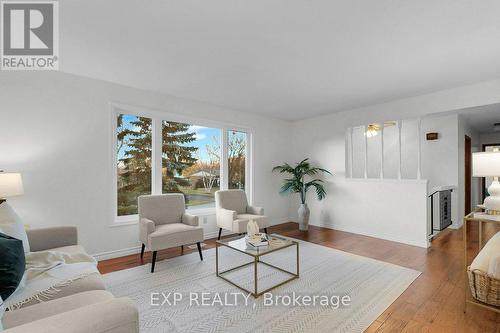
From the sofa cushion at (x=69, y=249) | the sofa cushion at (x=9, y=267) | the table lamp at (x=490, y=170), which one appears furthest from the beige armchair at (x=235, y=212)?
the table lamp at (x=490, y=170)

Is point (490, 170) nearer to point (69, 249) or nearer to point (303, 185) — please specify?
point (303, 185)

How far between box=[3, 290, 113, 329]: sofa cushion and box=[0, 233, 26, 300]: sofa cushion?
15 centimetres

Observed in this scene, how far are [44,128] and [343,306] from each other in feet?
12.5

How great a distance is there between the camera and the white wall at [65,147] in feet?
9.36

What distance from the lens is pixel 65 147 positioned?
3.14 meters

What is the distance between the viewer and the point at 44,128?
3.01m

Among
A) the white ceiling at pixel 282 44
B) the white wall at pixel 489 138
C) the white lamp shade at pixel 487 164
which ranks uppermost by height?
the white ceiling at pixel 282 44

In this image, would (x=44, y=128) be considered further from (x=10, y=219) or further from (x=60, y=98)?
(x=10, y=219)

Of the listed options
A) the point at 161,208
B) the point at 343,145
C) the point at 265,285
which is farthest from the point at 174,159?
the point at 343,145

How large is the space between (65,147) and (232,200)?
2562mm

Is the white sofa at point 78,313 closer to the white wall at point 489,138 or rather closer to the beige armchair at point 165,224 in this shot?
the beige armchair at point 165,224

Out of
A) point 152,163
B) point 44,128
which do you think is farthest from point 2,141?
point 152,163

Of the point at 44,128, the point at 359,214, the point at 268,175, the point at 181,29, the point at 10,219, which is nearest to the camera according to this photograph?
the point at 10,219

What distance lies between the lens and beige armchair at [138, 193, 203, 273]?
2965 mm
